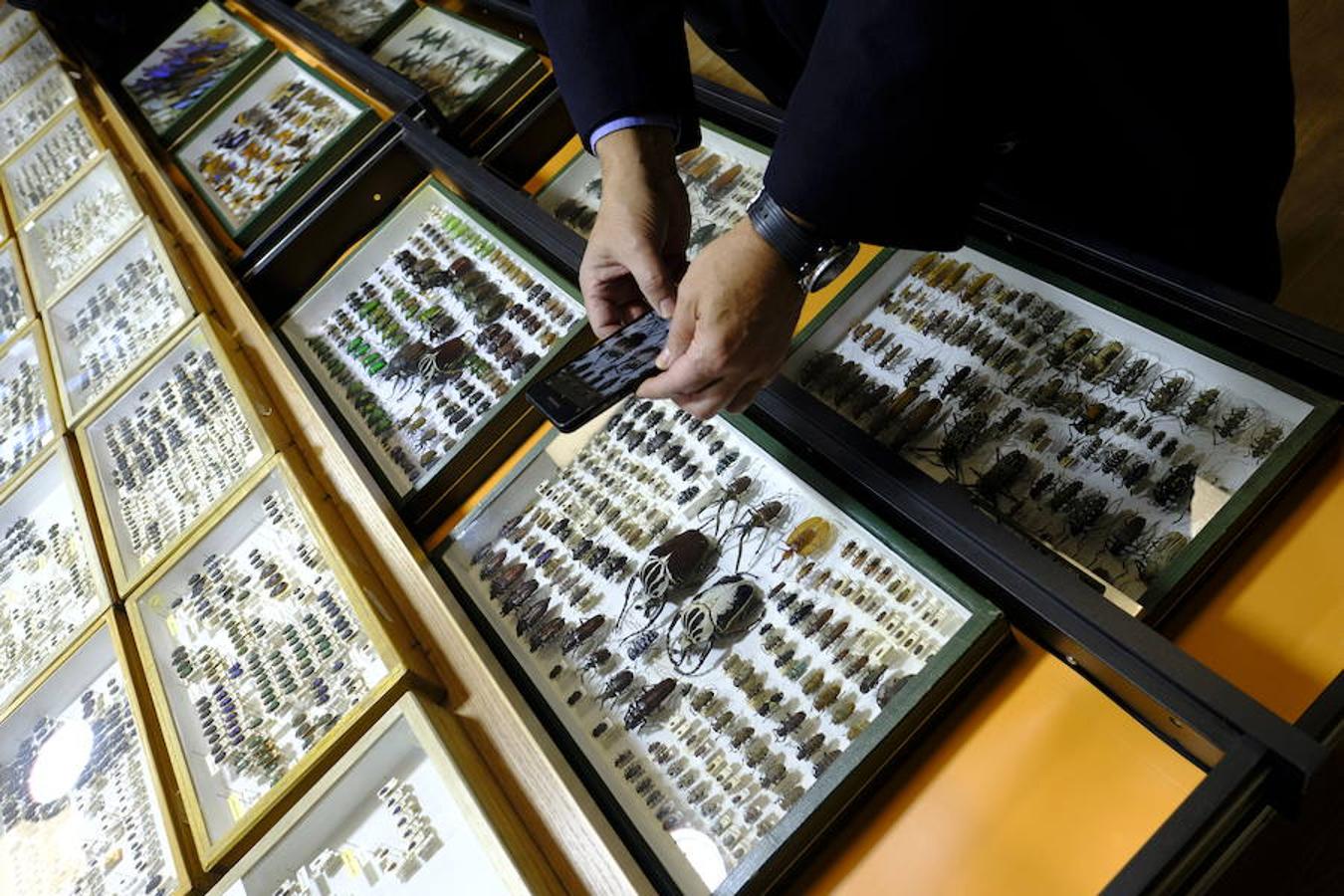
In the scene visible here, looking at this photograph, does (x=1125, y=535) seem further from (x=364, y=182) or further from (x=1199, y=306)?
(x=364, y=182)

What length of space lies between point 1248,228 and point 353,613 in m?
1.44

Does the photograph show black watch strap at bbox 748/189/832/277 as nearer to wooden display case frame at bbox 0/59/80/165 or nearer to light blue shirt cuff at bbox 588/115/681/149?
light blue shirt cuff at bbox 588/115/681/149

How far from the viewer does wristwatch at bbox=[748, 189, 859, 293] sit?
1098mm

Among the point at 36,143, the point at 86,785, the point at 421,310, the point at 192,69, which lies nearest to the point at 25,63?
the point at 36,143

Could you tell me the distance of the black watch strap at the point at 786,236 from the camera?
1.10 meters

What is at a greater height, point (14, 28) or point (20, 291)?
point (14, 28)

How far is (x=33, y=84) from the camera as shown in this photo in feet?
13.1

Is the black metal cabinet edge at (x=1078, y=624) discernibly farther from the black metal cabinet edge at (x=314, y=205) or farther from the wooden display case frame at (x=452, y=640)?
the black metal cabinet edge at (x=314, y=205)

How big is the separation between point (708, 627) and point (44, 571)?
1674 mm

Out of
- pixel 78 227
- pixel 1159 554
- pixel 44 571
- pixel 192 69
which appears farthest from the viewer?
pixel 192 69

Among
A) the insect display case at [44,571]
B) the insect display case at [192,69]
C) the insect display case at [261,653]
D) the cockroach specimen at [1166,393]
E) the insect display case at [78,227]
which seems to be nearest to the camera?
the cockroach specimen at [1166,393]

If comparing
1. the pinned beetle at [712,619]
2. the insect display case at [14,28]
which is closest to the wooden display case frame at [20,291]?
the insect display case at [14,28]

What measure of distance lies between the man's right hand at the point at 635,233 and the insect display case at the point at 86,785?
3.48 ft

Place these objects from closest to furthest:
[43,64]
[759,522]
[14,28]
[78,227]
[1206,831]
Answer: [1206,831], [759,522], [78,227], [43,64], [14,28]
